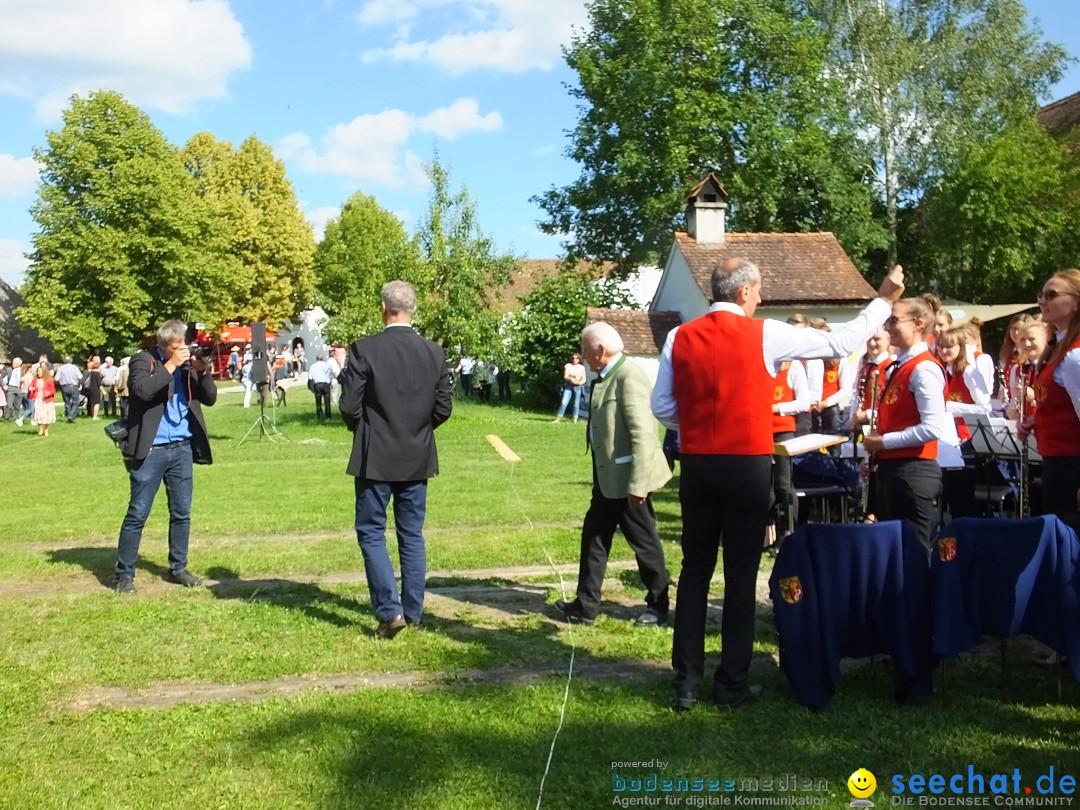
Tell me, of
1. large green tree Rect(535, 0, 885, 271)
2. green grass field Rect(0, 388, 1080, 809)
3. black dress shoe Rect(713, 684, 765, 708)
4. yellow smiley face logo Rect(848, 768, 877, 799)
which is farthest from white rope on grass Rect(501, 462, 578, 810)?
large green tree Rect(535, 0, 885, 271)

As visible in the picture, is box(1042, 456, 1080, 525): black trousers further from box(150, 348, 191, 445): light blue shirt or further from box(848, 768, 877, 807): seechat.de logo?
box(150, 348, 191, 445): light blue shirt

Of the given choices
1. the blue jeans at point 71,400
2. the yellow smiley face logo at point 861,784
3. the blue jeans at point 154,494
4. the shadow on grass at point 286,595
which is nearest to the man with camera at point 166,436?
the blue jeans at point 154,494

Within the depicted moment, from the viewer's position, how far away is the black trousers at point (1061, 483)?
517 cm

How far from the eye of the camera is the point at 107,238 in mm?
46562

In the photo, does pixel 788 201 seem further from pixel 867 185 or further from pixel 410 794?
pixel 410 794

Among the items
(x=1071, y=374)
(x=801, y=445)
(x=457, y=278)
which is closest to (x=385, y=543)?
(x=801, y=445)

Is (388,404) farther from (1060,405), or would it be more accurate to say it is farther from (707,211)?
(707,211)

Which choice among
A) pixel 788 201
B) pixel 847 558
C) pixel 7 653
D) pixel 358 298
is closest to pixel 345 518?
pixel 7 653

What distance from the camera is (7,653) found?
6.11m

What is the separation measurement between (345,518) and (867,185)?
110ft

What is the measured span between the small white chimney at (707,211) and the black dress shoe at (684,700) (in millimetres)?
29898

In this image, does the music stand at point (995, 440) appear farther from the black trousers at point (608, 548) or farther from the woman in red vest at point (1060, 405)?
the black trousers at point (608, 548)

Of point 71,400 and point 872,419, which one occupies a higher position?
point 872,419

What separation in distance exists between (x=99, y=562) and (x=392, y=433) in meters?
4.26
